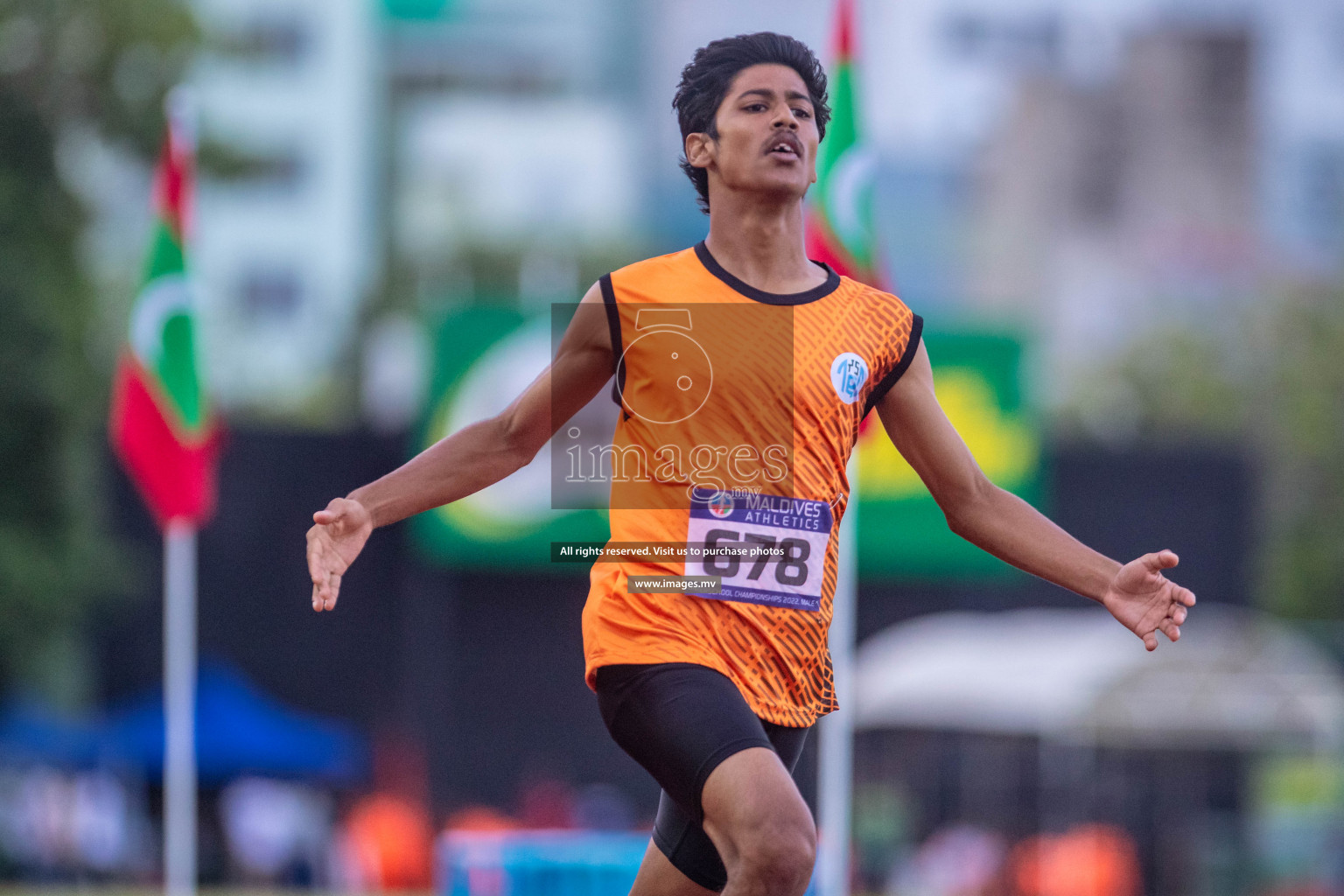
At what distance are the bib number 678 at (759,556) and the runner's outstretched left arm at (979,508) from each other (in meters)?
0.43

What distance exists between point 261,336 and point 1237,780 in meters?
45.7

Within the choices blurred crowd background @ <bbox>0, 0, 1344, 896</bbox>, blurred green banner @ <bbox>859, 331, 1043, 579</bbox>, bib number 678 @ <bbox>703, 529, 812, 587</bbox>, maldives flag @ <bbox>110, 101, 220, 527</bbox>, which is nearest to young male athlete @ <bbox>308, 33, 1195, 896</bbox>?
bib number 678 @ <bbox>703, 529, 812, 587</bbox>

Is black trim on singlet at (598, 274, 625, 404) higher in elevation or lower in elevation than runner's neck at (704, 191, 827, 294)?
lower

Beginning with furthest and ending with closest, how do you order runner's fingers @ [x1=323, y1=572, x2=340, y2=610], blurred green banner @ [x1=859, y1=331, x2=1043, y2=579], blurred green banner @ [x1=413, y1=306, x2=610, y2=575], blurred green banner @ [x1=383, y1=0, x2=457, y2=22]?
blurred green banner @ [x1=383, y1=0, x2=457, y2=22] < blurred green banner @ [x1=859, y1=331, x2=1043, y2=579] < blurred green banner @ [x1=413, y1=306, x2=610, y2=575] < runner's fingers @ [x1=323, y1=572, x2=340, y2=610]

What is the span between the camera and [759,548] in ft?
13.1

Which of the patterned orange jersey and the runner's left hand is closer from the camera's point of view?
the patterned orange jersey

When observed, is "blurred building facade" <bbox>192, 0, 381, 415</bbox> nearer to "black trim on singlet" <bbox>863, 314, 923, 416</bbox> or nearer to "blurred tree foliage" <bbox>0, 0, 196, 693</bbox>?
"blurred tree foliage" <bbox>0, 0, 196, 693</bbox>

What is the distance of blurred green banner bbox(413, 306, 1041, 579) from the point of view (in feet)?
57.8

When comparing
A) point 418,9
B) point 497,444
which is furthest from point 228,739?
point 418,9

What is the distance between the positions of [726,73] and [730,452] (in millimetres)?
939

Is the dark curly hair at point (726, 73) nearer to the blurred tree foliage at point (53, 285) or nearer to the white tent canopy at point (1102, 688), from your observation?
the white tent canopy at point (1102, 688)

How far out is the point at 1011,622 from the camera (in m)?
20.5

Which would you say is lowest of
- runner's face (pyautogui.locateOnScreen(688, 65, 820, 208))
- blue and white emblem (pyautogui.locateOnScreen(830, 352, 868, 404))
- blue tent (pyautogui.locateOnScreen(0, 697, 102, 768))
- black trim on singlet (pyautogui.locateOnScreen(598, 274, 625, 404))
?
blue tent (pyautogui.locateOnScreen(0, 697, 102, 768))

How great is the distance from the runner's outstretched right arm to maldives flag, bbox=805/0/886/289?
4.80 meters
